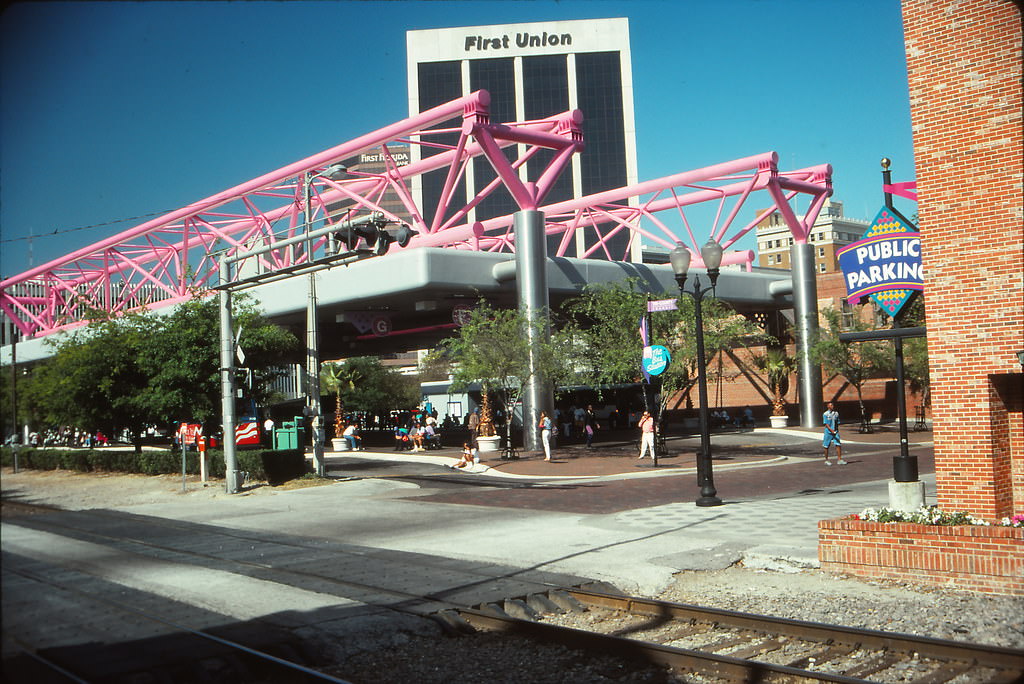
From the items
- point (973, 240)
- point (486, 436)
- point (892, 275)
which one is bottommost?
point (486, 436)

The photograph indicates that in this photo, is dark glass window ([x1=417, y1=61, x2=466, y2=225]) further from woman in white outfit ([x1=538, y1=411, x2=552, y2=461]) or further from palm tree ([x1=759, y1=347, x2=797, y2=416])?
woman in white outfit ([x1=538, y1=411, x2=552, y2=461])

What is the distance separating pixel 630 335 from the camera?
34.9 metres

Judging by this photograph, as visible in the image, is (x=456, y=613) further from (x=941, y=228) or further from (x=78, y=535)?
(x=78, y=535)

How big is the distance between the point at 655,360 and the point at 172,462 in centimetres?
1527

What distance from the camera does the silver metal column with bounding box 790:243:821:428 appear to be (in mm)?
47562

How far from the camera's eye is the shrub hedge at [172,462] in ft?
86.8

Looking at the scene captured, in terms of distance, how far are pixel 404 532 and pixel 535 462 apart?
51.8 feet

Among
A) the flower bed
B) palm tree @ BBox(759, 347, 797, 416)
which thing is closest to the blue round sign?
the flower bed

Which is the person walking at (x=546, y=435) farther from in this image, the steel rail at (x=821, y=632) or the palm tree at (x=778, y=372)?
the steel rail at (x=821, y=632)

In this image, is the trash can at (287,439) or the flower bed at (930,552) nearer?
the flower bed at (930,552)

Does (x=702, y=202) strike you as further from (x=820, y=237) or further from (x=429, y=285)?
(x=820, y=237)

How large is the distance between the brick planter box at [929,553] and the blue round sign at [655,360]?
17.3 meters

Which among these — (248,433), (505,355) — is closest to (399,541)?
(248,433)

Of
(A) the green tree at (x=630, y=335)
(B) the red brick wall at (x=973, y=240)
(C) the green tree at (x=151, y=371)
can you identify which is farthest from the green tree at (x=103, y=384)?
(B) the red brick wall at (x=973, y=240)
